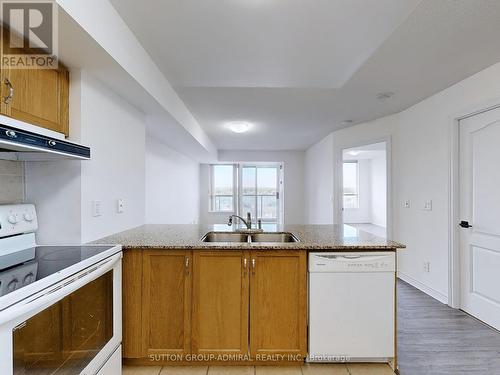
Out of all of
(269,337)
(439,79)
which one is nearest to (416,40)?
(439,79)

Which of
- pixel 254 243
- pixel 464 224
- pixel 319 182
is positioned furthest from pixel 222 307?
pixel 319 182

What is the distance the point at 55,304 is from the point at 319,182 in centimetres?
541

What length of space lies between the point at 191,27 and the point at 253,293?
1858 millimetres

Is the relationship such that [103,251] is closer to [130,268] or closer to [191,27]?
[130,268]

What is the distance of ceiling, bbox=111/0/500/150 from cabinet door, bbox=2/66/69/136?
0.58m

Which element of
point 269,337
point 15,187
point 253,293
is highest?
point 15,187

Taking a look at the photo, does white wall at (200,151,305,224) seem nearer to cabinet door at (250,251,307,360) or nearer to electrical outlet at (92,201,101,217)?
electrical outlet at (92,201,101,217)

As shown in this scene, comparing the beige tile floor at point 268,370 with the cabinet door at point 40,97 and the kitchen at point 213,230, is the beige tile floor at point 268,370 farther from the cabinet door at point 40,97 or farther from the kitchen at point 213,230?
the cabinet door at point 40,97

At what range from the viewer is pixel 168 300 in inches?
79.0

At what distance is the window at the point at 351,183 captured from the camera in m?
9.97

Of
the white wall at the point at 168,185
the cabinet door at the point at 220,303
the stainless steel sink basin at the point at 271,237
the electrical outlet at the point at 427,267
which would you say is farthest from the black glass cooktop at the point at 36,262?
the electrical outlet at the point at 427,267

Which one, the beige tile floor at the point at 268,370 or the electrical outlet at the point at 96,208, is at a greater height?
the electrical outlet at the point at 96,208

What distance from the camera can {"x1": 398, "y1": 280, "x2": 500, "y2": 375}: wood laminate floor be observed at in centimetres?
208

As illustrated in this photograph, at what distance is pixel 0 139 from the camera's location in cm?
114
